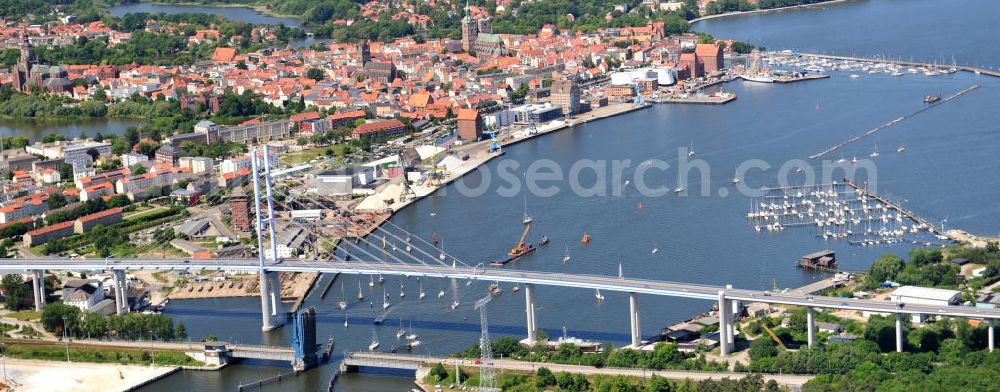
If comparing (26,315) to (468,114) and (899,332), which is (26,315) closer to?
(899,332)

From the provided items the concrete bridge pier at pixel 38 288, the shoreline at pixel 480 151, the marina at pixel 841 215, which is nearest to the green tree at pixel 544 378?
the marina at pixel 841 215

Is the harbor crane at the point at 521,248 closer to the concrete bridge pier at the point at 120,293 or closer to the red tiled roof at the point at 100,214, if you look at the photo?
the concrete bridge pier at the point at 120,293

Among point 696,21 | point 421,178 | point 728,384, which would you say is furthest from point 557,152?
point 696,21

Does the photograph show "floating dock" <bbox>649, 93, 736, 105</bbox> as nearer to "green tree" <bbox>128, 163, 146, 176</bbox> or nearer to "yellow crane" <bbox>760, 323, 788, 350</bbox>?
"green tree" <bbox>128, 163, 146, 176</bbox>

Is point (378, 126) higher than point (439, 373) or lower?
higher

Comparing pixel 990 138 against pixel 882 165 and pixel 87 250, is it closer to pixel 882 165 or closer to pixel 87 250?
pixel 882 165

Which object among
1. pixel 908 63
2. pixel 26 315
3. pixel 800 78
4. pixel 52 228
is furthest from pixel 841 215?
pixel 908 63

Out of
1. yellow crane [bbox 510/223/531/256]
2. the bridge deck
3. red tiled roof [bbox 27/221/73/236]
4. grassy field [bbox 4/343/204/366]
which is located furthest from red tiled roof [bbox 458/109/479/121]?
grassy field [bbox 4/343/204/366]
